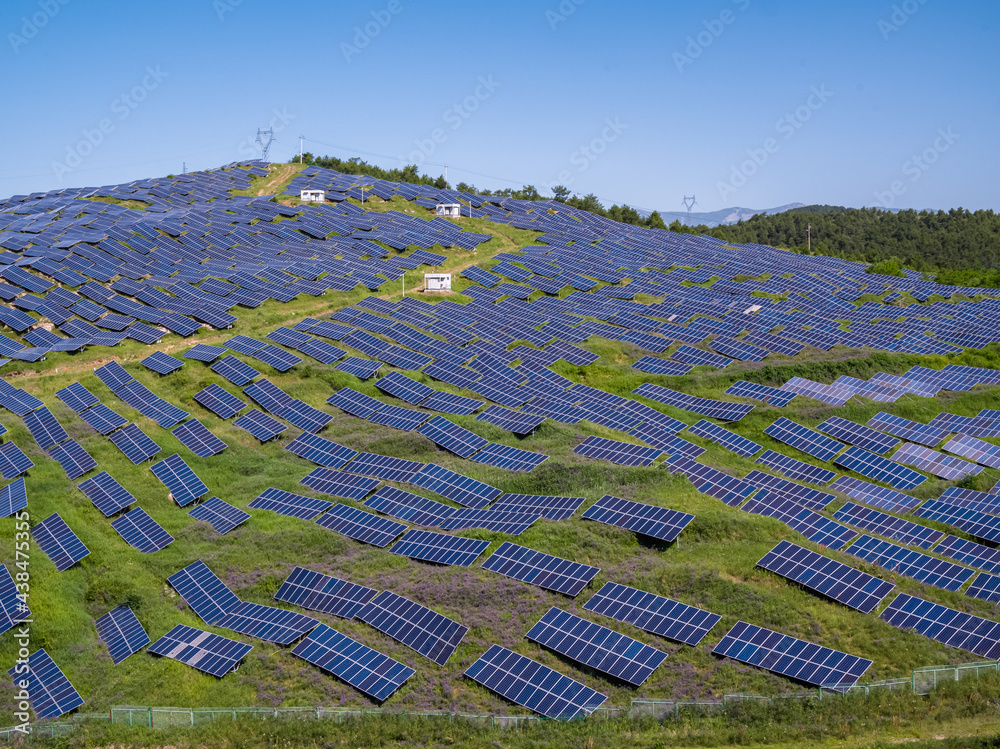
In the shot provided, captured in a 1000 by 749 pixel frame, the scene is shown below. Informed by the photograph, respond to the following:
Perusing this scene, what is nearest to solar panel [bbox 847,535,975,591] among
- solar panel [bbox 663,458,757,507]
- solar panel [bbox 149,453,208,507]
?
solar panel [bbox 663,458,757,507]

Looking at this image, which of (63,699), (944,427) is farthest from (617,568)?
(944,427)

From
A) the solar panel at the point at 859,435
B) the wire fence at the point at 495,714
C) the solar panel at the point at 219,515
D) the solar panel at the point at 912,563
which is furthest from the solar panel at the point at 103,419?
the solar panel at the point at 859,435

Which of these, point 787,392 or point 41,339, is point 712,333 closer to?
point 787,392

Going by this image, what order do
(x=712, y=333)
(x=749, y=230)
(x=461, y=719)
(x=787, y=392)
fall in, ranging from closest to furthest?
1. (x=461, y=719)
2. (x=787, y=392)
3. (x=712, y=333)
4. (x=749, y=230)

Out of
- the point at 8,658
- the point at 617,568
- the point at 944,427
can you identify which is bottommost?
the point at 8,658

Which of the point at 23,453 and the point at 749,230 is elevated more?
the point at 749,230

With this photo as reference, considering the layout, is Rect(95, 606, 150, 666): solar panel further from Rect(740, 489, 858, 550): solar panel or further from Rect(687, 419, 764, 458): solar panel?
Rect(687, 419, 764, 458): solar panel
